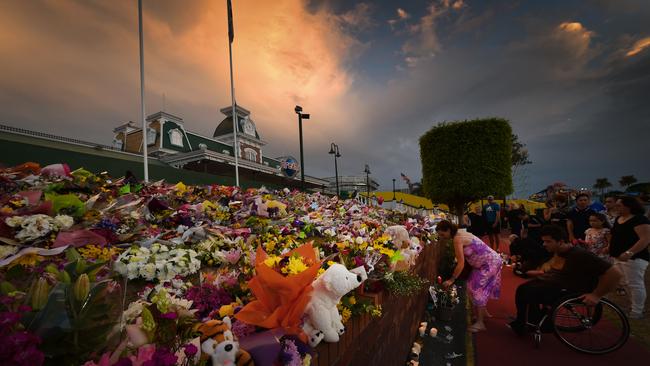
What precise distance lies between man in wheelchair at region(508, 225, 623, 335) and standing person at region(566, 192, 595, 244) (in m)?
3.46

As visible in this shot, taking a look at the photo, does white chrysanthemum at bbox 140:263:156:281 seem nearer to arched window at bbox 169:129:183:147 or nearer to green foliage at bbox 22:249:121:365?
green foliage at bbox 22:249:121:365

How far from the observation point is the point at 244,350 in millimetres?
1257

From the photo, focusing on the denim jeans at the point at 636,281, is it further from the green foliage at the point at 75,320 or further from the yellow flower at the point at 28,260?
the yellow flower at the point at 28,260

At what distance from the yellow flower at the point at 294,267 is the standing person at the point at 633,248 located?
5.84m

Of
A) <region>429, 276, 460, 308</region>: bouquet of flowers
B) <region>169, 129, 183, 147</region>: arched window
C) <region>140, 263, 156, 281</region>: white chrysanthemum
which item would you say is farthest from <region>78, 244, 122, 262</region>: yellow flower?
<region>169, 129, 183, 147</region>: arched window

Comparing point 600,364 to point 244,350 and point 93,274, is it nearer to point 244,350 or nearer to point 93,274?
point 244,350

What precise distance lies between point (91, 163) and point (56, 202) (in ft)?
32.6

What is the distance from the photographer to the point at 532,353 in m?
3.86

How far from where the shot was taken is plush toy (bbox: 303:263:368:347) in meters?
1.60

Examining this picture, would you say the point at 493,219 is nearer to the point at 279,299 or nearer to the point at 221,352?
the point at 279,299

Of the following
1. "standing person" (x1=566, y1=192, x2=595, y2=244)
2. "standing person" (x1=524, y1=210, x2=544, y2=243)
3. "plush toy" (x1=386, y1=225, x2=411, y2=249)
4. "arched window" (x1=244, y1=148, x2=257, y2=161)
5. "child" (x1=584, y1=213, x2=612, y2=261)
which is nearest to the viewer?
"plush toy" (x1=386, y1=225, x2=411, y2=249)

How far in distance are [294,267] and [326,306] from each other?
1.02 ft

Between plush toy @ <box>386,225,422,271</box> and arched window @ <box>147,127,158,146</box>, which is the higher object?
arched window @ <box>147,127,158,146</box>

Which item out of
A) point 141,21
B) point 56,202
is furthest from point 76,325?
point 141,21
